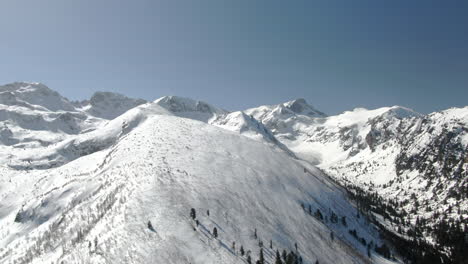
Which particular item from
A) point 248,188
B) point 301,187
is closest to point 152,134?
point 248,188

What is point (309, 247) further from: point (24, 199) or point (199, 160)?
point (24, 199)

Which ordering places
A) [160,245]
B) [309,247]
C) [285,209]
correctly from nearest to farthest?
[160,245] → [309,247] → [285,209]

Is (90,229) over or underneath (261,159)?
underneath

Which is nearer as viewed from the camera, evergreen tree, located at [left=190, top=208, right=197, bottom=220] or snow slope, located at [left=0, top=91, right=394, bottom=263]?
snow slope, located at [left=0, top=91, right=394, bottom=263]

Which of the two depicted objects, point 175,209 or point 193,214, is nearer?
point 193,214

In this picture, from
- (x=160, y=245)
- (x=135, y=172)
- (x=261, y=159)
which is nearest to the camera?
(x=160, y=245)

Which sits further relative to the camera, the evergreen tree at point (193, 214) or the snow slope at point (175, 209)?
the evergreen tree at point (193, 214)

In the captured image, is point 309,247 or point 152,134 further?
point 152,134

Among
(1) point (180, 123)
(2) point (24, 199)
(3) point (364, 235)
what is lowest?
(2) point (24, 199)
